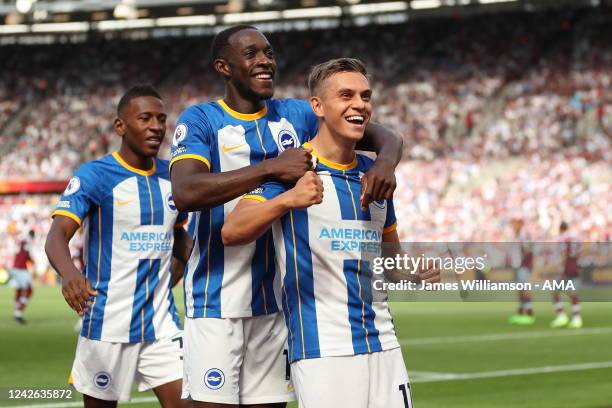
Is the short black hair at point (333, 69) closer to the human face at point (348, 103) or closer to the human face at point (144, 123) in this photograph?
the human face at point (348, 103)

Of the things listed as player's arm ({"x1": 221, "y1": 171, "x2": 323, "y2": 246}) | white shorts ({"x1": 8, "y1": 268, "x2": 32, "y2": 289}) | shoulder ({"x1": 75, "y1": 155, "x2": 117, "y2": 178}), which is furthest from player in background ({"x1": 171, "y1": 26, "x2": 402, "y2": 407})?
white shorts ({"x1": 8, "y1": 268, "x2": 32, "y2": 289})

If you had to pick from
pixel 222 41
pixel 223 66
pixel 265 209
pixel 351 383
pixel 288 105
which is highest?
pixel 222 41

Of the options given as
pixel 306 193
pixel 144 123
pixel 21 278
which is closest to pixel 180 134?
pixel 306 193

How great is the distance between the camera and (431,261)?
4.65 metres

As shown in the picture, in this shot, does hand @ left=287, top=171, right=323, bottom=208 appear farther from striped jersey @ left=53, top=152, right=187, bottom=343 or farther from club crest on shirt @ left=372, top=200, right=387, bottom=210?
striped jersey @ left=53, top=152, right=187, bottom=343

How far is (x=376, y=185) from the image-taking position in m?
4.47

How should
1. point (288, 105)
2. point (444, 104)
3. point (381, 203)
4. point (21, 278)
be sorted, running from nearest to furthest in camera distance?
1. point (381, 203)
2. point (288, 105)
3. point (21, 278)
4. point (444, 104)

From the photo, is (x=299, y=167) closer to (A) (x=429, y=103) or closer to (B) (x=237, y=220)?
(B) (x=237, y=220)

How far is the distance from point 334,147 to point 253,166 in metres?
0.34

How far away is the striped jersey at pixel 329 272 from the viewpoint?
14.6 feet

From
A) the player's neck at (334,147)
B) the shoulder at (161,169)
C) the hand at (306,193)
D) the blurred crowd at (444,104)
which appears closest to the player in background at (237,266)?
the player's neck at (334,147)

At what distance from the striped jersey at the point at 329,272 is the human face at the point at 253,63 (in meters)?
0.79

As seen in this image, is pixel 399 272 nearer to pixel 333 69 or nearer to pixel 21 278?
pixel 333 69

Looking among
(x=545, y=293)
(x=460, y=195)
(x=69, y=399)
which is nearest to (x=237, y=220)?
(x=545, y=293)
